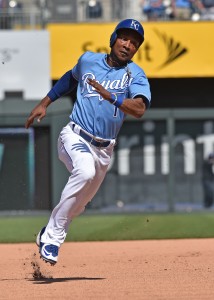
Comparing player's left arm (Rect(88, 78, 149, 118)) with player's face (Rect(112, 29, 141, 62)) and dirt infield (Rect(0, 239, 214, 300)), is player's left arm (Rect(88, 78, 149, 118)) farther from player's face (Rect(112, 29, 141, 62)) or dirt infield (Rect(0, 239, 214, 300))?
dirt infield (Rect(0, 239, 214, 300))

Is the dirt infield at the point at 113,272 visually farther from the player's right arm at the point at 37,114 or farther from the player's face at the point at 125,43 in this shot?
the player's face at the point at 125,43

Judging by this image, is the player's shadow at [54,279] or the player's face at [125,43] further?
the player's shadow at [54,279]

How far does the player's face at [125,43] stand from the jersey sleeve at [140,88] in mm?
187

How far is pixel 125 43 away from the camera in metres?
7.57

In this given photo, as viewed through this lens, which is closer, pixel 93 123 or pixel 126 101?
pixel 126 101

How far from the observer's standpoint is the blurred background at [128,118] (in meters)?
20.5

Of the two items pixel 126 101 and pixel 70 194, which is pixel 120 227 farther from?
pixel 126 101

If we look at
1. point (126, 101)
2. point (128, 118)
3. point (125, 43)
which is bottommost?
point (128, 118)

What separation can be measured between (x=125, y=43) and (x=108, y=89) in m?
0.39

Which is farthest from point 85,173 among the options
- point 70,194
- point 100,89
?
point 100,89

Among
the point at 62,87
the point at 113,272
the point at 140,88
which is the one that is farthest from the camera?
the point at 113,272

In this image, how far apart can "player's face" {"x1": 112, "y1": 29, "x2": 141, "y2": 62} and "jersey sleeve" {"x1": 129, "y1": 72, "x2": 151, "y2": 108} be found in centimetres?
19

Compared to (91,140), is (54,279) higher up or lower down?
lower down

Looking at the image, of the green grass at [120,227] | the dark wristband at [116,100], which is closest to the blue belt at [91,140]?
the dark wristband at [116,100]
